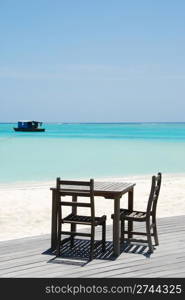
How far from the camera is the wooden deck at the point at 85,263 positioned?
449 centimetres

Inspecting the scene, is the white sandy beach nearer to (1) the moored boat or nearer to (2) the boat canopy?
(1) the moored boat

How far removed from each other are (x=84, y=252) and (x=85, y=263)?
1.68 ft

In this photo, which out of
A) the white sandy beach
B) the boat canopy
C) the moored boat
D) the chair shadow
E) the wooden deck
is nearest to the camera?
the wooden deck

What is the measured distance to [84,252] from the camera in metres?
5.37

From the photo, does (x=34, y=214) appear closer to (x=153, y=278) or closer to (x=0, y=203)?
(x=0, y=203)

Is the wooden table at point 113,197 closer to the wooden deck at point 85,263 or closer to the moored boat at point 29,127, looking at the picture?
the wooden deck at point 85,263

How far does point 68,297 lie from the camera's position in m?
3.90

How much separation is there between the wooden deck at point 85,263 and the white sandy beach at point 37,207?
65.7 inches

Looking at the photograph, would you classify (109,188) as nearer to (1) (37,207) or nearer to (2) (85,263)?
(2) (85,263)

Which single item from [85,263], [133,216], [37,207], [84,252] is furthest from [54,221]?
[37,207]

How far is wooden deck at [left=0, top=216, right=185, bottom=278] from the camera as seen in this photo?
449 cm

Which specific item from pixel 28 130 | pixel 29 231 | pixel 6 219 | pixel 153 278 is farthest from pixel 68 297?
pixel 28 130

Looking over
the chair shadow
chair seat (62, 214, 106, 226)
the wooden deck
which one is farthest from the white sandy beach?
chair seat (62, 214, 106, 226)

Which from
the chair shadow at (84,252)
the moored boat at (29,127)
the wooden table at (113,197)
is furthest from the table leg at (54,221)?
the moored boat at (29,127)
